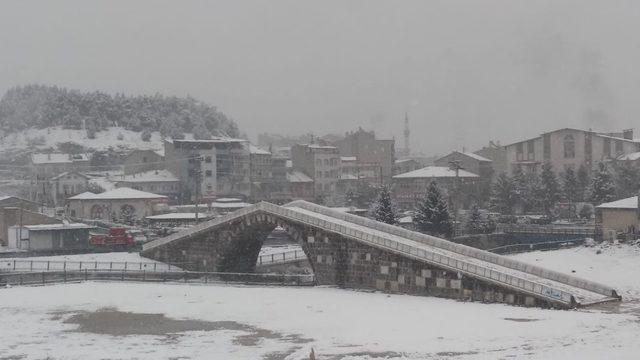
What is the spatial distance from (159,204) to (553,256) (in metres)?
50.9

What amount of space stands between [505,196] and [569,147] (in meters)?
18.6

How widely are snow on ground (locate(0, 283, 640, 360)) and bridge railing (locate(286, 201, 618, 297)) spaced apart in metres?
4.47

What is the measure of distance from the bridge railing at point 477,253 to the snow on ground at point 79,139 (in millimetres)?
117994

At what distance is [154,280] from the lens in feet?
145

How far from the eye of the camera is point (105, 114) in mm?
179500

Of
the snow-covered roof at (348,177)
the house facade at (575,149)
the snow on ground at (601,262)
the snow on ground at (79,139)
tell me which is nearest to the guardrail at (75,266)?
the snow on ground at (601,262)

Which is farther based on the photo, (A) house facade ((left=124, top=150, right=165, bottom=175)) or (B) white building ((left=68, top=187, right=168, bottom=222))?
(A) house facade ((left=124, top=150, right=165, bottom=175))

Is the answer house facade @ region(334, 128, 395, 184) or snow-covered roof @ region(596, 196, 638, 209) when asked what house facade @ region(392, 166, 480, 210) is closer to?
house facade @ region(334, 128, 395, 184)

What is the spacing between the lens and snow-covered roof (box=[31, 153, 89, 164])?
13875 cm

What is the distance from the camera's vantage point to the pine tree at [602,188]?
3187 inches

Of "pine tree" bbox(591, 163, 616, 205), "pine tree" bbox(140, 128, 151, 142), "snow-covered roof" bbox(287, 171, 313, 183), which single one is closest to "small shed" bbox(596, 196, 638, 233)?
"pine tree" bbox(591, 163, 616, 205)

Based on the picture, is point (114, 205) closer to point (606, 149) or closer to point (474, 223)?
point (474, 223)

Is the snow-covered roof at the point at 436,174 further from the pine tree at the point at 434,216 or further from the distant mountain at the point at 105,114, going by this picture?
the distant mountain at the point at 105,114

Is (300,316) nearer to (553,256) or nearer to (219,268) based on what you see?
(219,268)
